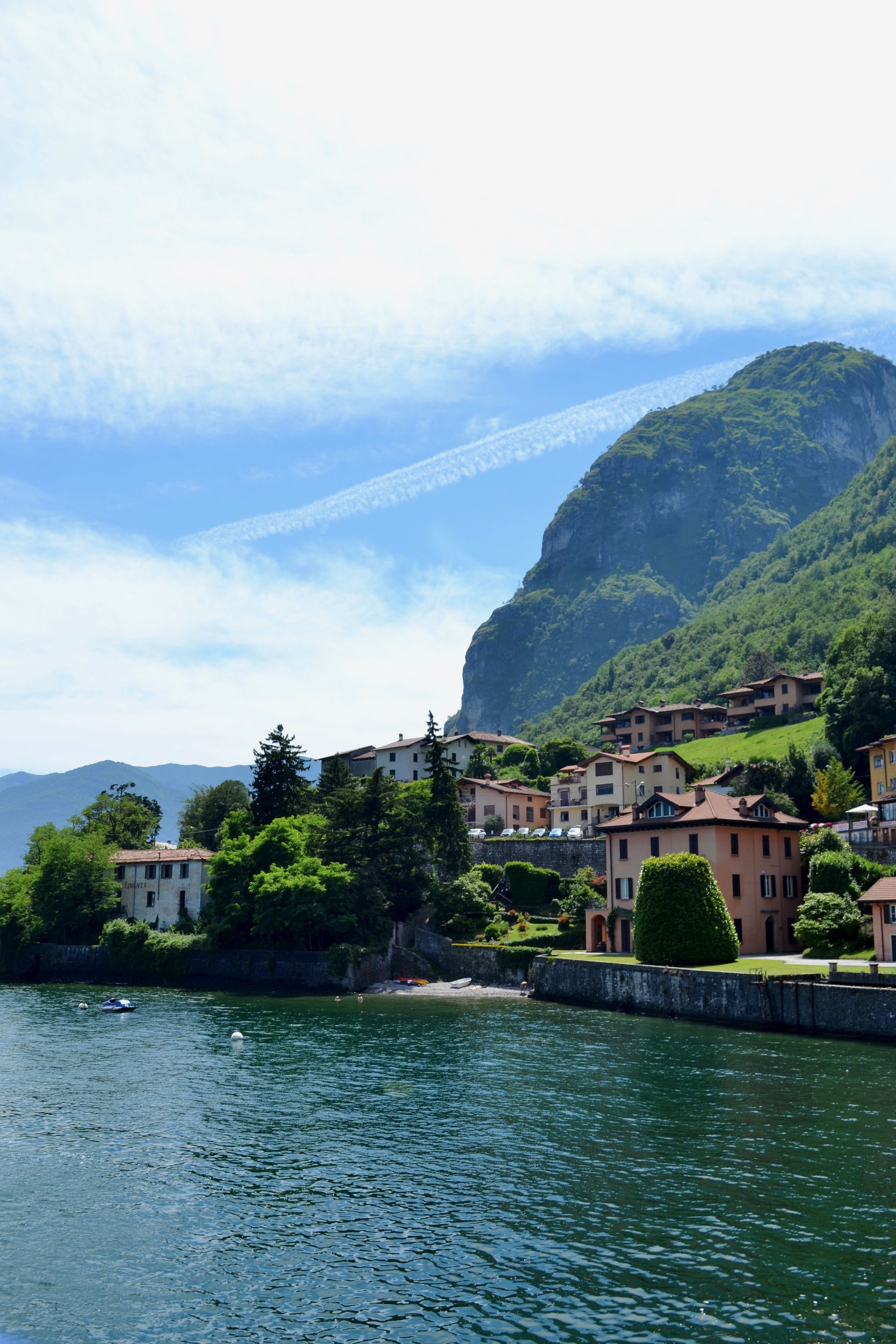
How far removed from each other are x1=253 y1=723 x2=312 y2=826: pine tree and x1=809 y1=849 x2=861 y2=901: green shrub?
53.2 m

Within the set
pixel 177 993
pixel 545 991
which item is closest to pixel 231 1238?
pixel 545 991

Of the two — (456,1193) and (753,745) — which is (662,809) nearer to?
(456,1193)

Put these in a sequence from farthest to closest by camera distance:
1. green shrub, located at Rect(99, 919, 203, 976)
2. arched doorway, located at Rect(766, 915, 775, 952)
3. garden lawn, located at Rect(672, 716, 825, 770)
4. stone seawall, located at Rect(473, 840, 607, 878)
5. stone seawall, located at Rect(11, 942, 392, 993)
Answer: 1. garden lawn, located at Rect(672, 716, 825, 770)
2. stone seawall, located at Rect(473, 840, 607, 878)
3. green shrub, located at Rect(99, 919, 203, 976)
4. stone seawall, located at Rect(11, 942, 392, 993)
5. arched doorway, located at Rect(766, 915, 775, 952)

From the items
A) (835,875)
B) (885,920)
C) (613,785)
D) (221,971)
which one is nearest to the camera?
(885,920)

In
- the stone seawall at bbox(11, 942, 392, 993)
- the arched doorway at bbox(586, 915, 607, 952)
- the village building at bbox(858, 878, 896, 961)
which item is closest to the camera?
the village building at bbox(858, 878, 896, 961)

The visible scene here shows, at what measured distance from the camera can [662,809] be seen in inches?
3287

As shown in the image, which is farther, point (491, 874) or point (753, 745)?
point (753, 745)

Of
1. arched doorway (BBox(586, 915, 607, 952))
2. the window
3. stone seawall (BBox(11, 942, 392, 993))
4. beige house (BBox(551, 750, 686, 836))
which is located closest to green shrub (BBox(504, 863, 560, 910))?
arched doorway (BBox(586, 915, 607, 952))

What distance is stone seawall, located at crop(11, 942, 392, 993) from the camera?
3438 inches

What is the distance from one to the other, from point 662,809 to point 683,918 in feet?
54.1

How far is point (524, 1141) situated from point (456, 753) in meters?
128

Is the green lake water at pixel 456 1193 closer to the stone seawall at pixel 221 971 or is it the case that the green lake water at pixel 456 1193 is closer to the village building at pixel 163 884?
the stone seawall at pixel 221 971

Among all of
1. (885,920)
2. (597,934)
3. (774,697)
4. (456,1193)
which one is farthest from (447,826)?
(774,697)

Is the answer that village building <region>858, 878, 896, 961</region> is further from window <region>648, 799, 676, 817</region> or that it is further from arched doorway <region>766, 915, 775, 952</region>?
window <region>648, 799, 676, 817</region>
